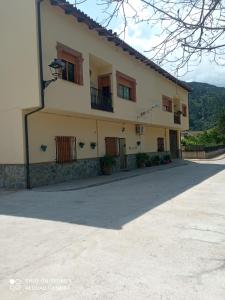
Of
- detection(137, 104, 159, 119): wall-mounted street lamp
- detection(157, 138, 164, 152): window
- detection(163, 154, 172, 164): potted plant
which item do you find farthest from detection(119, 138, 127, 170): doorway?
detection(157, 138, 164, 152): window

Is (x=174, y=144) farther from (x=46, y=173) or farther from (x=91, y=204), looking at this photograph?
(x=91, y=204)

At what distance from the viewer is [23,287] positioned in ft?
13.3

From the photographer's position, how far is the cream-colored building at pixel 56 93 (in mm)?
13023

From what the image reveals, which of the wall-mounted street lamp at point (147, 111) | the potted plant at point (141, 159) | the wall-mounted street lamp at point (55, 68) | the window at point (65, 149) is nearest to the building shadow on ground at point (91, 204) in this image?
the window at point (65, 149)

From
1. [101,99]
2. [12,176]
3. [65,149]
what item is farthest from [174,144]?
[12,176]

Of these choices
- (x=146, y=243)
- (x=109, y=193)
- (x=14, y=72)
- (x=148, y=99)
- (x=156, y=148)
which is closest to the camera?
(x=146, y=243)

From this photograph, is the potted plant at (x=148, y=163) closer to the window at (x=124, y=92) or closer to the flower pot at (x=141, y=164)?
the flower pot at (x=141, y=164)

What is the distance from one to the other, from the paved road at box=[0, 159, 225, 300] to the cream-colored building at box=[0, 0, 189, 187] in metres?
3.98

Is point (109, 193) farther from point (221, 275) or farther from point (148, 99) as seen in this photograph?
point (148, 99)

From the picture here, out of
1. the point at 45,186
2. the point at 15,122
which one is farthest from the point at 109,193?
the point at 15,122

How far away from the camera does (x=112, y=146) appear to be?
20797mm

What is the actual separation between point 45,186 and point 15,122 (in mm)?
2848

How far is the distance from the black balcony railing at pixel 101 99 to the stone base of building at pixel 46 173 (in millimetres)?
2869

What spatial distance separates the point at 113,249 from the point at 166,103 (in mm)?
23651
